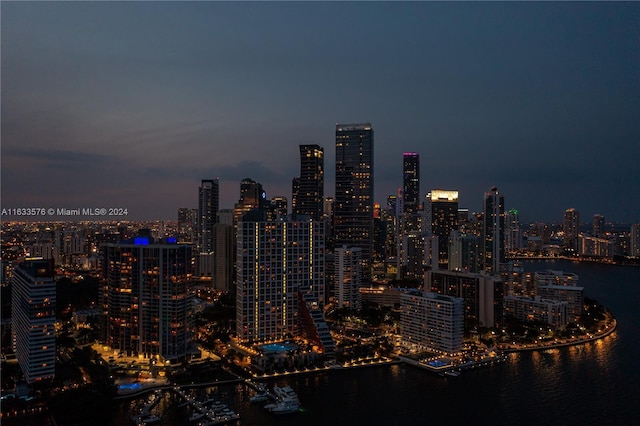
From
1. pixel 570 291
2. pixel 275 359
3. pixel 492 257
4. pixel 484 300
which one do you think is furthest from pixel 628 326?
pixel 275 359

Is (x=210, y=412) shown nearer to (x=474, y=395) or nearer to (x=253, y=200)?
(x=474, y=395)

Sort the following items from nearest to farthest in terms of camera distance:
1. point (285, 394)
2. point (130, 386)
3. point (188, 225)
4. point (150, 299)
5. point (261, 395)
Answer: point (285, 394) → point (261, 395) → point (130, 386) → point (150, 299) → point (188, 225)

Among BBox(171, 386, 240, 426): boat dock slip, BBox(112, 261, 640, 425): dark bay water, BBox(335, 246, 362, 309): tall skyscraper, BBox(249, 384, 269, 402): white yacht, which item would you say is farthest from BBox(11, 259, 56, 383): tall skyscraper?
BBox(335, 246, 362, 309): tall skyscraper

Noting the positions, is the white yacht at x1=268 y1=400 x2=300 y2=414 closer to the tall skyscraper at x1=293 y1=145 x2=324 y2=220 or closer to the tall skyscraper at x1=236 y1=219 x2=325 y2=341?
the tall skyscraper at x1=236 y1=219 x2=325 y2=341

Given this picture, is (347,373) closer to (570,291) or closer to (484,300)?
(484,300)

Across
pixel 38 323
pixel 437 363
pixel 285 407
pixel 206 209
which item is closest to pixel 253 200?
pixel 206 209

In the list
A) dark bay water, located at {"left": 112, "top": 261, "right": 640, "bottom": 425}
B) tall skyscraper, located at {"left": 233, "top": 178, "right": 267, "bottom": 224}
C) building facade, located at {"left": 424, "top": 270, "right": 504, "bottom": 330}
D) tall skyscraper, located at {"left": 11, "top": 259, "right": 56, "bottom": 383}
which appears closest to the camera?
dark bay water, located at {"left": 112, "top": 261, "right": 640, "bottom": 425}
